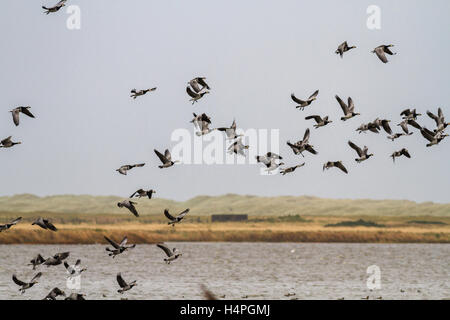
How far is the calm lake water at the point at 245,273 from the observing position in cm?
4919

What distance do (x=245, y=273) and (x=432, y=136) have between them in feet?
108

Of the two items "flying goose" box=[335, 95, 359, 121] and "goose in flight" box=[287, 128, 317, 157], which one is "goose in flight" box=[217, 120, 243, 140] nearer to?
"goose in flight" box=[287, 128, 317, 157]

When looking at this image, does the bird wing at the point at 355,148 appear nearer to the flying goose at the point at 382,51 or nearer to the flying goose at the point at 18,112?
the flying goose at the point at 382,51

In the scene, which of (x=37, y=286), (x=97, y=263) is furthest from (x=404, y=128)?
(x=97, y=263)

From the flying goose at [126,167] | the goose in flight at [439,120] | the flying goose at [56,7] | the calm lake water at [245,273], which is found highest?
the flying goose at [56,7]

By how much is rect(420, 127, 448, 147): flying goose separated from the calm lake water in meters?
17.6

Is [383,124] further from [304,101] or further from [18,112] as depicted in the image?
[18,112]

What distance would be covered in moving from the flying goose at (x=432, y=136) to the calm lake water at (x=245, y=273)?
17.6 metres

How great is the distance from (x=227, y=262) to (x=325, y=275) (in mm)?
13995

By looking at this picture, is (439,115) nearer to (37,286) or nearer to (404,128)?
(404,128)

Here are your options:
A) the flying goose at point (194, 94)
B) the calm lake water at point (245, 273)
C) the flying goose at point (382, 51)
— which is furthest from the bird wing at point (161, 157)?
the calm lake water at point (245, 273)

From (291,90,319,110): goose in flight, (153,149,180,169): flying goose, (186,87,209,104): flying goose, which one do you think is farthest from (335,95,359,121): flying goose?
(153,149,180,169): flying goose

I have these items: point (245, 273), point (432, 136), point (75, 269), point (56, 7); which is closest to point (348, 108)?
point (432, 136)

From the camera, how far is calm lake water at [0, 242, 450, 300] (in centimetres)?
4919
